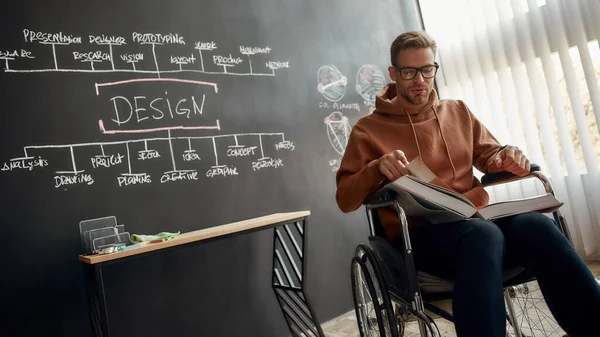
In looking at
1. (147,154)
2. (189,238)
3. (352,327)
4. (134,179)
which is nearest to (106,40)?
(147,154)

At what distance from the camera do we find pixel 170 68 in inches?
80.0

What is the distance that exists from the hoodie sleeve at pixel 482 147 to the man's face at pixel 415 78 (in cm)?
27

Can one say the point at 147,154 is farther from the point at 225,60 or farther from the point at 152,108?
the point at 225,60

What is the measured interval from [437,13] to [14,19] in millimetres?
2684

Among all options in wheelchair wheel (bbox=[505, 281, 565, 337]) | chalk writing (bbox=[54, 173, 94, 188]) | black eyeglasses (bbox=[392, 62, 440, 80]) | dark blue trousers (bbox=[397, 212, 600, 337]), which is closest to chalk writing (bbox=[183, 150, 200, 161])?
chalk writing (bbox=[54, 173, 94, 188])

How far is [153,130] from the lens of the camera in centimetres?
193

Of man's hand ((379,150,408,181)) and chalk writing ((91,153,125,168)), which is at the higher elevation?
chalk writing ((91,153,125,168))

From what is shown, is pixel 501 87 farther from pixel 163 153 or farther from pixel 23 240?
pixel 23 240

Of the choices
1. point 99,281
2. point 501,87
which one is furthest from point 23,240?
point 501,87

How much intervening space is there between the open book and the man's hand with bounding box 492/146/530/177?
0.15m

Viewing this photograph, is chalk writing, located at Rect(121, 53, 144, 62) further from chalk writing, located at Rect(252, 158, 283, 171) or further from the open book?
the open book

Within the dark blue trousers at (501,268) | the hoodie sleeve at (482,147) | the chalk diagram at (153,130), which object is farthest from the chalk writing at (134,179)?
the hoodie sleeve at (482,147)

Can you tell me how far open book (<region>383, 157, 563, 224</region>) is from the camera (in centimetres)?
107

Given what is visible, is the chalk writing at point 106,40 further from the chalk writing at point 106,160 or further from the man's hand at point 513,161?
the man's hand at point 513,161
